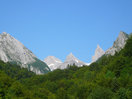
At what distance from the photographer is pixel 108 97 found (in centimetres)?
7300

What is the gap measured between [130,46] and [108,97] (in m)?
54.2

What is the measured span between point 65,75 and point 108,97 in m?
119

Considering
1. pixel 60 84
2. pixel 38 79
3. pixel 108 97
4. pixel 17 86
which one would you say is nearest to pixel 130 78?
pixel 108 97

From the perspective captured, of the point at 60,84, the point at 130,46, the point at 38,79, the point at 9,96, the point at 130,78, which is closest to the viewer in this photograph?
the point at 9,96

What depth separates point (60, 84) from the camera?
14000 cm

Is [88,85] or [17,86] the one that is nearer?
[17,86]

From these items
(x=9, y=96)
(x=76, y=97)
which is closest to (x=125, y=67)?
(x=76, y=97)

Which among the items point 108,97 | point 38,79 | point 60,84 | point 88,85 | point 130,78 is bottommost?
point 108,97

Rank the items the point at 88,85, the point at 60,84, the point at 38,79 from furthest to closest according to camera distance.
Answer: the point at 38,79 < the point at 60,84 < the point at 88,85

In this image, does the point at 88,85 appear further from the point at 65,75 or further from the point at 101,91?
the point at 65,75

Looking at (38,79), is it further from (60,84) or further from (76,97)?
(76,97)

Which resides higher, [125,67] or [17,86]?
[125,67]

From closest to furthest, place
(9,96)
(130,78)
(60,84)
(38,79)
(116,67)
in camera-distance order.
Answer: (9,96), (130,78), (116,67), (60,84), (38,79)

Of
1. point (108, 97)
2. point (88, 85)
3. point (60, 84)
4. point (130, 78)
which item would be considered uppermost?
point (60, 84)
